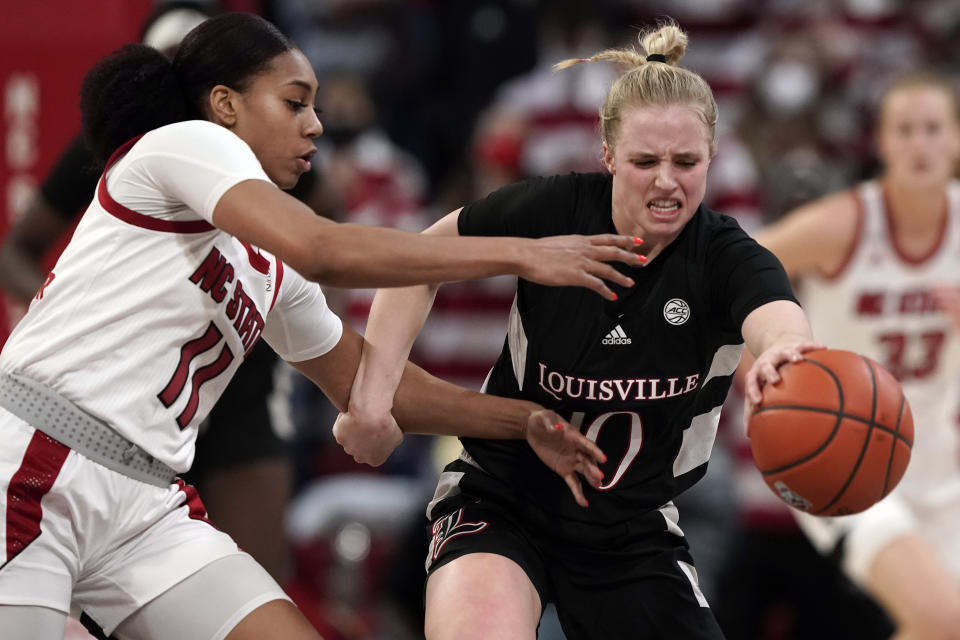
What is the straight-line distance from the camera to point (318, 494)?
23.4 feet

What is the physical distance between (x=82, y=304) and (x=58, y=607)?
2.21 feet

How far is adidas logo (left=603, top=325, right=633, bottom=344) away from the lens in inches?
139

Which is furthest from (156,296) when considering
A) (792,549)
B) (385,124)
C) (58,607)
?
(385,124)

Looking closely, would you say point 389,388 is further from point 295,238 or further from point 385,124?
point 385,124

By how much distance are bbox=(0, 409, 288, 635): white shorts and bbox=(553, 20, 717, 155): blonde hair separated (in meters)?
1.45

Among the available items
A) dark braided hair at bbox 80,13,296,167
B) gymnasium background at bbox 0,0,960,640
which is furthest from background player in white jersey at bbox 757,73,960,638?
dark braided hair at bbox 80,13,296,167

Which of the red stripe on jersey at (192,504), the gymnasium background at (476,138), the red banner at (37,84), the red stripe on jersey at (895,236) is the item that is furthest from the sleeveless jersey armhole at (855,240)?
the red banner at (37,84)

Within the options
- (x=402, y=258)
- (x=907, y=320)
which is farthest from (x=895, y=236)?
(x=402, y=258)

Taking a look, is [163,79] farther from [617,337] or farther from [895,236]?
[895,236]

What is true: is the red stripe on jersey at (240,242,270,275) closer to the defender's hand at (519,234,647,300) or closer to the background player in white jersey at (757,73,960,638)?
the defender's hand at (519,234,647,300)

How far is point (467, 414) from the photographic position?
3736 millimetres

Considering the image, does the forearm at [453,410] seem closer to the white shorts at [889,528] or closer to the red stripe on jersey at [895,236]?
the white shorts at [889,528]

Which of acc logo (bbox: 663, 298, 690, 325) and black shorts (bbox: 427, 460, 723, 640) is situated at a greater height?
acc logo (bbox: 663, 298, 690, 325)

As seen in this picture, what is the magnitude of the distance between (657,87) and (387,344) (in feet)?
3.19
